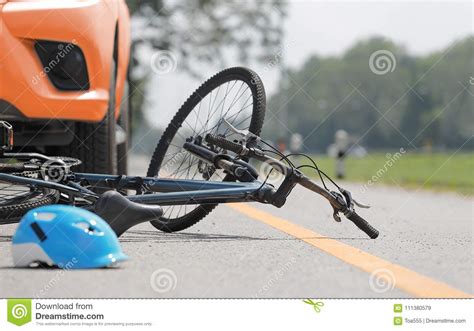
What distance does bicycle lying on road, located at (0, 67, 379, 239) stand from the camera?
5.05 m

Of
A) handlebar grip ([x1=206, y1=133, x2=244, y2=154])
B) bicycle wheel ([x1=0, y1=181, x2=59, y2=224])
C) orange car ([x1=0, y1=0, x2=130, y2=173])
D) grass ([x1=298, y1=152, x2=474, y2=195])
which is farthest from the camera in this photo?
grass ([x1=298, y1=152, x2=474, y2=195])

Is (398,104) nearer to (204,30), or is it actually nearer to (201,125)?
(204,30)

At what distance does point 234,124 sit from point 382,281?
2.24m

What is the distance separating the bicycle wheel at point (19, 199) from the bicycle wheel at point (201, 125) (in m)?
0.84

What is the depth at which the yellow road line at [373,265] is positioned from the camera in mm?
3506

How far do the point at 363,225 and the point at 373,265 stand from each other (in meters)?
1.10

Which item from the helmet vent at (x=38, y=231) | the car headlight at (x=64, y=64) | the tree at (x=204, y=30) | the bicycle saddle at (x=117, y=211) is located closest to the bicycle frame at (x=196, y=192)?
the bicycle saddle at (x=117, y=211)

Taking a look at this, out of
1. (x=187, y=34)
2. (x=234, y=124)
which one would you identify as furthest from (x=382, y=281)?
(x=187, y=34)

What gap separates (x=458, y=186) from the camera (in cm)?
1549

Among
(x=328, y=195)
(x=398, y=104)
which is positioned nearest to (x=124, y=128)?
(x=328, y=195)

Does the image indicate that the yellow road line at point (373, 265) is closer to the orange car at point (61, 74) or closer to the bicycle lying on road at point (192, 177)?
the bicycle lying on road at point (192, 177)

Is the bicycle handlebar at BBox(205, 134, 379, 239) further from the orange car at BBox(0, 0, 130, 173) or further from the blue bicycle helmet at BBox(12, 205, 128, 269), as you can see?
the blue bicycle helmet at BBox(12, 205, 128, 269)

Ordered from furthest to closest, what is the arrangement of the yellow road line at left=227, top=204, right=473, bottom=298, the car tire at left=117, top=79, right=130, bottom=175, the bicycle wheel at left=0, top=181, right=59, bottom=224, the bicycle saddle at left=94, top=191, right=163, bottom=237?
the car tire at left=117, top=79, right=130, bottom=175
the bicycle wheel at left=0, top=181, right=59, bottom=224
the bicycle saddle at left=94, top=191, right=163, bottom=237
the yellow road line at left=227, top=204, right=473, bottom=298

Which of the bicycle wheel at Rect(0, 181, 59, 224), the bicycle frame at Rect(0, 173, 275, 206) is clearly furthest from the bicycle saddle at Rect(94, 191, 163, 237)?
the bicycle wheel at Rect(0, 181, 59, 224)
